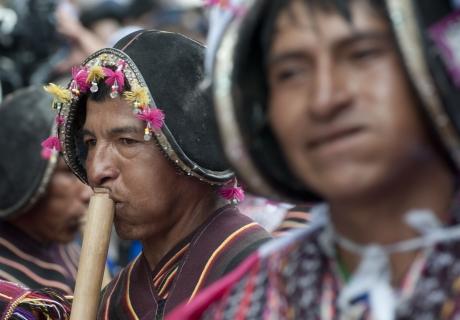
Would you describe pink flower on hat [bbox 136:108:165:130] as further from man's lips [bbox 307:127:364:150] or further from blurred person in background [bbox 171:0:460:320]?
man's lips [bbox 307:127:364:150]

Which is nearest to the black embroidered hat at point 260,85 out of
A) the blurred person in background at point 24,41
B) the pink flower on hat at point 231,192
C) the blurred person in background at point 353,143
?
the blurred person in background at point 353,143

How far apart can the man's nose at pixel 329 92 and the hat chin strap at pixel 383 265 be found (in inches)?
9.5

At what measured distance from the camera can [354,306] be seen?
84.3 inches

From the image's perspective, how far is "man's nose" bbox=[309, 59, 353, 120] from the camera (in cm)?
204

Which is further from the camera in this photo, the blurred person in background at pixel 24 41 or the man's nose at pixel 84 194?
the blurred person in background at pixel 24 41

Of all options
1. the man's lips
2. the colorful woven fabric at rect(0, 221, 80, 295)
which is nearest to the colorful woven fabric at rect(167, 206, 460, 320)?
the man's lips

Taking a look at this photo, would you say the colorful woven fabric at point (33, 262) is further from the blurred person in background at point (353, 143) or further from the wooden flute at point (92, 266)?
the blurred person in background at point (353, 143)

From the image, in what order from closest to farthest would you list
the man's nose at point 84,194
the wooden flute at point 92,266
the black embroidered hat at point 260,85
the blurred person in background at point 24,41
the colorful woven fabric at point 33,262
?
the black embroidered hat at point 260,85, the wooden flute at point 92,266, the colorful woven fabric at point 33,262, the man's nose at point 84,194, the blurred person in background at point 24,41

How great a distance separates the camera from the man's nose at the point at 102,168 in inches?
141

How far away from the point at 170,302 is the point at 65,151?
0.71 meters

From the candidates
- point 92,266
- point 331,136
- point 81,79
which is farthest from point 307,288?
point 81,79

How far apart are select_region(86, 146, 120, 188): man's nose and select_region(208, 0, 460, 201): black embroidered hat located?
→ 1288mm

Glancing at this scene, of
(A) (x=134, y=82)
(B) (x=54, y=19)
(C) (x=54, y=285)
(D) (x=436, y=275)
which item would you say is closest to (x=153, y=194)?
(A) (x=134, y=82)

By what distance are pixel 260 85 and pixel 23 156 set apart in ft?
9.16
